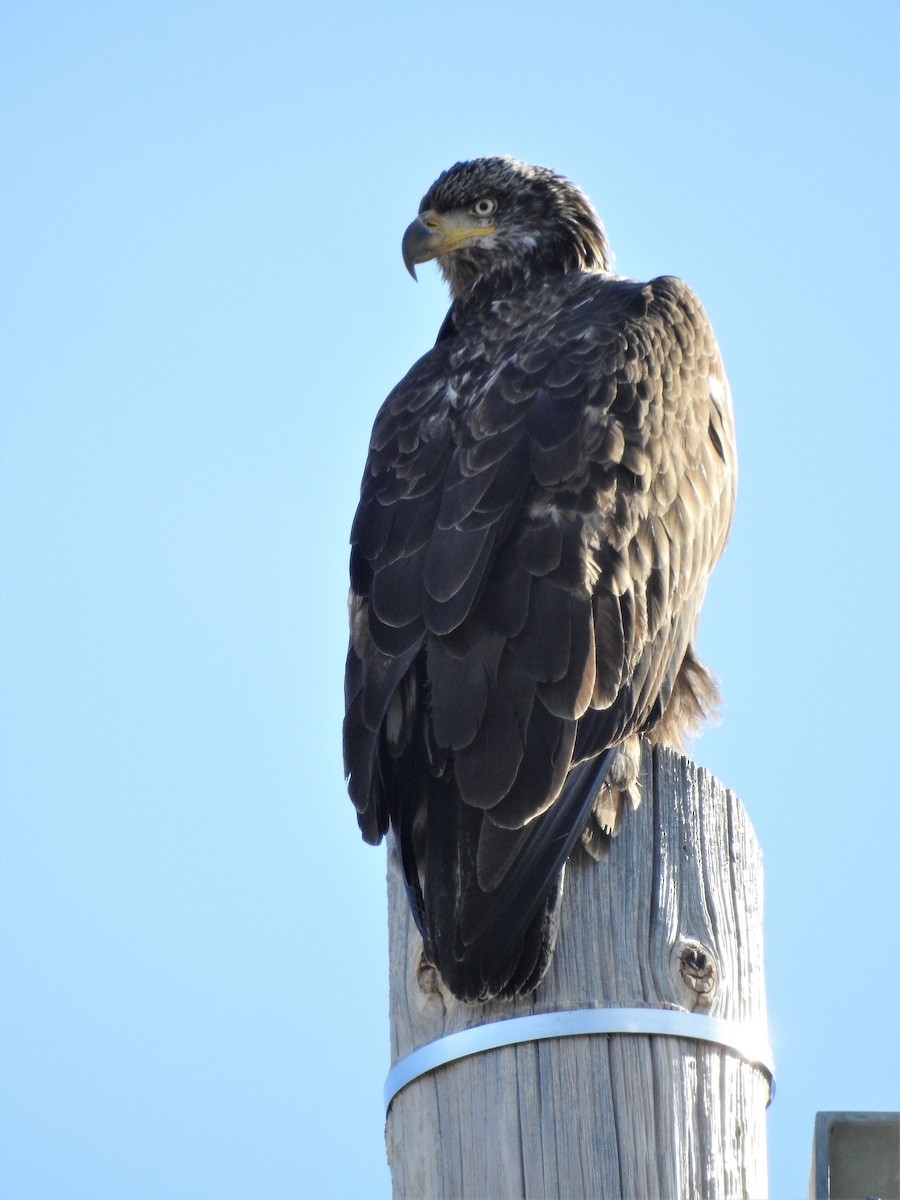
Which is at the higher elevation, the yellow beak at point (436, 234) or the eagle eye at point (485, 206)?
the eagle eye at point (485, 206)

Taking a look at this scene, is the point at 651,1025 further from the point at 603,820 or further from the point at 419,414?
the point at 419,414

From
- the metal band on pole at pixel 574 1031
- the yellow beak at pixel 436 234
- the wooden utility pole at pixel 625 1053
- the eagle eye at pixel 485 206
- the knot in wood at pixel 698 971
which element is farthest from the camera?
the eagle eye at pixel 485 206

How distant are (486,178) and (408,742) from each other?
324cm

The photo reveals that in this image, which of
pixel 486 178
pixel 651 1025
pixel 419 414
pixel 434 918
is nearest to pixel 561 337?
pixel 419 414

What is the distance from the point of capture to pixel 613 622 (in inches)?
186

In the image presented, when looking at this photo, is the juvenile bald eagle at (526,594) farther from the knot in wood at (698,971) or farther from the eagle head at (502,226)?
the eagle head at (502,226)

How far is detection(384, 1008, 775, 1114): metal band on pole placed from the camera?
3.61 m

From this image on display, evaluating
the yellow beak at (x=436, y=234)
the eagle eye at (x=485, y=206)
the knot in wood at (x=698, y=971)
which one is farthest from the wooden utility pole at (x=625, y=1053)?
the eagle eye at (x=485, y=206)

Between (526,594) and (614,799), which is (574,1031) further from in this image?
(526,594)

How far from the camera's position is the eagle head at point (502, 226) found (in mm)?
6949

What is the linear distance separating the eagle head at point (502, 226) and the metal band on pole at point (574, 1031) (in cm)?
385

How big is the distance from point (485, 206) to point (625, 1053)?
425cm

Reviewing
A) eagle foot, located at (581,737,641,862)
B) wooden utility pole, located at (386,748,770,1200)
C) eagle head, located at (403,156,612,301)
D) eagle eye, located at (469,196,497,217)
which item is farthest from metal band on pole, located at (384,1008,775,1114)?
eagle eye, located at (469,196,497,217)

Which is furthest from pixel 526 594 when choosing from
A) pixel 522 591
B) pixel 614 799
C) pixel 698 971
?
pixel 698 971
